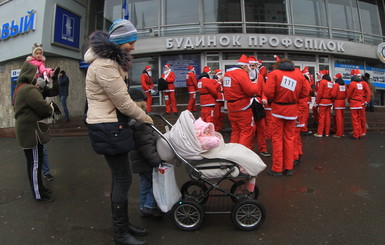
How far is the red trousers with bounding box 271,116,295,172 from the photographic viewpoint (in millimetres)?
4863

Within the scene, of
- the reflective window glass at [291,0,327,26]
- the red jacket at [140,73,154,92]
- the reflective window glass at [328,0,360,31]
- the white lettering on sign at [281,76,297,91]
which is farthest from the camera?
the reflective window glass at [328,0,360,31]

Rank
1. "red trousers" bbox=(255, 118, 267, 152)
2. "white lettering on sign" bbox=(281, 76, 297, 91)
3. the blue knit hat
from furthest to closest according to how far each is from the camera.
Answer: "red trousers" bbox=(255, 118, 267, 152), "white lettering on sign" bbox=(281, 76, 297, 91), the blue knit hat

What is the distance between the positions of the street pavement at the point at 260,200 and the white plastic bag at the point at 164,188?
0.30 meters

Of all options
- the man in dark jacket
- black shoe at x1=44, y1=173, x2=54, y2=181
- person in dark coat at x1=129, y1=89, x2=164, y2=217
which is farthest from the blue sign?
person in dark coat at x1=129, y1=89, x2=164, y2=217

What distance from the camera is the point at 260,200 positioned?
387cm

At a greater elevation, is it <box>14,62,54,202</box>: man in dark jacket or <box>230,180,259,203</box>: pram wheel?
<box>14,62,54,202</box>: man in dark jacket

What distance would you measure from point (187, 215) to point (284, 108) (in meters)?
2.69

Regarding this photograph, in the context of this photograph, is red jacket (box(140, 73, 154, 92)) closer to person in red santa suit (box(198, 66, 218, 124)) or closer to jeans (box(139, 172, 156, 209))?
person in red santa suit (box(198, 66, 218, 124))

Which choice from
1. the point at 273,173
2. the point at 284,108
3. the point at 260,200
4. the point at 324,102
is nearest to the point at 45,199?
the point at 260,200

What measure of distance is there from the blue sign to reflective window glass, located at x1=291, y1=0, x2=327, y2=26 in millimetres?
10839

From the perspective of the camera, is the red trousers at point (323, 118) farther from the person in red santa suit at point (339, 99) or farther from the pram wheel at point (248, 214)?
the pram wheel at point (248, 214)

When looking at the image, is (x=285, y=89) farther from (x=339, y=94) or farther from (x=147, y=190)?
(x=339, y=94)

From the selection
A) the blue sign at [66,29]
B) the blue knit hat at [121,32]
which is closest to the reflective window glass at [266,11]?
the blue sign at [66,29]

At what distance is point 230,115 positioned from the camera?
5.74m
